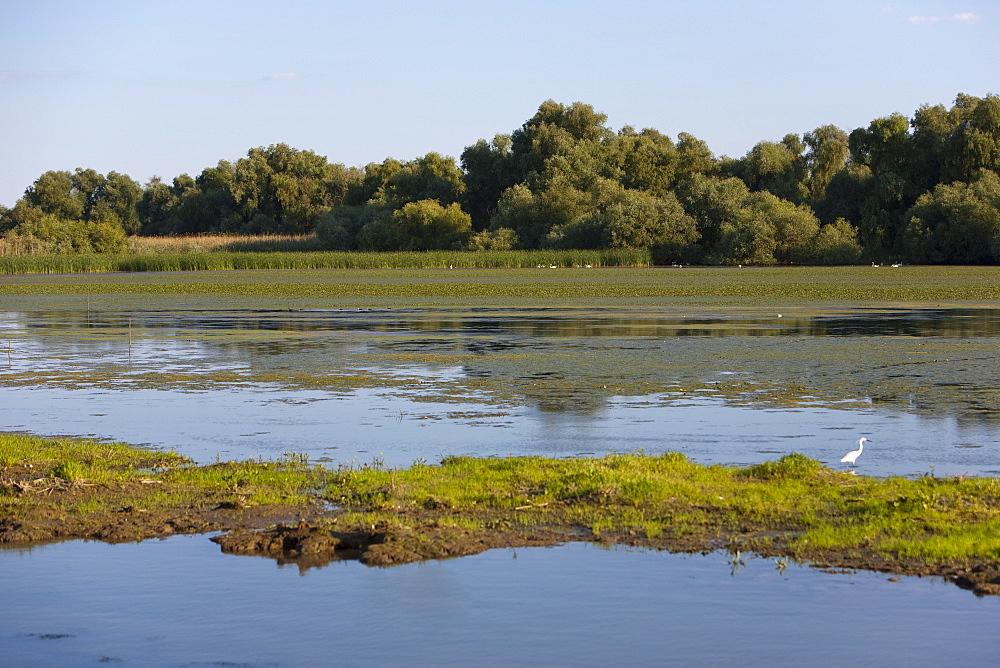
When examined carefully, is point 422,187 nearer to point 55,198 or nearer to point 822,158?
point 822,158

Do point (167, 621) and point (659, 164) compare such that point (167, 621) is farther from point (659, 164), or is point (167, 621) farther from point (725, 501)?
point (659, 164)

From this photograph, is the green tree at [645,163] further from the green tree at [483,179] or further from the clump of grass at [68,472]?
the clump of grass at [68,472]

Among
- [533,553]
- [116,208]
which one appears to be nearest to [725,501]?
[533,553]

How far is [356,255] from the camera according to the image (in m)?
113

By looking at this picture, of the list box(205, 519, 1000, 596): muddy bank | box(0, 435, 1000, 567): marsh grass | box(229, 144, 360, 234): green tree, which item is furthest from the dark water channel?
box(229, 144, 360, 234): green tree

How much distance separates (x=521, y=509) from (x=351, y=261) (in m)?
97.9

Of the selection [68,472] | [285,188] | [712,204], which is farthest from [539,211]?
[68,472]

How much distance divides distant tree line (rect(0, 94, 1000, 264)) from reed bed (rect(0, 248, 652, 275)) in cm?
411

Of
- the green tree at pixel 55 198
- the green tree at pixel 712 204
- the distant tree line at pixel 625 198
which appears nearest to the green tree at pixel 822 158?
the distant tree line at pixel 625 198

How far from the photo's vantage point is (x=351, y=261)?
108 metres

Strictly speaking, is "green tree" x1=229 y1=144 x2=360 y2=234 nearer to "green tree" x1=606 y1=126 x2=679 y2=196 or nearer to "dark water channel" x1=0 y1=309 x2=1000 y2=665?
"green tree" x1=606 y1=126 x2=679 y2=196

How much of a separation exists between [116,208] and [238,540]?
578 ft

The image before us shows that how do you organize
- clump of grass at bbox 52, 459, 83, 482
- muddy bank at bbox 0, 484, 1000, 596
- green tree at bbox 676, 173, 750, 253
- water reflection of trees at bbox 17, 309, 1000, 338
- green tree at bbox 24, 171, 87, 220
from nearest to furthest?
muddy bank at bbox 0, 484, 1000, 596
clump of grass at bbox 52, 459, 83, 482
water reflection of trees at bbox 17, 309, 1000, 338
green tree at bbox 676, 173, 750, 253
green tree at bbox 24, 171, 87, 220

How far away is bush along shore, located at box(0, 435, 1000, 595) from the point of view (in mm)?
10320
